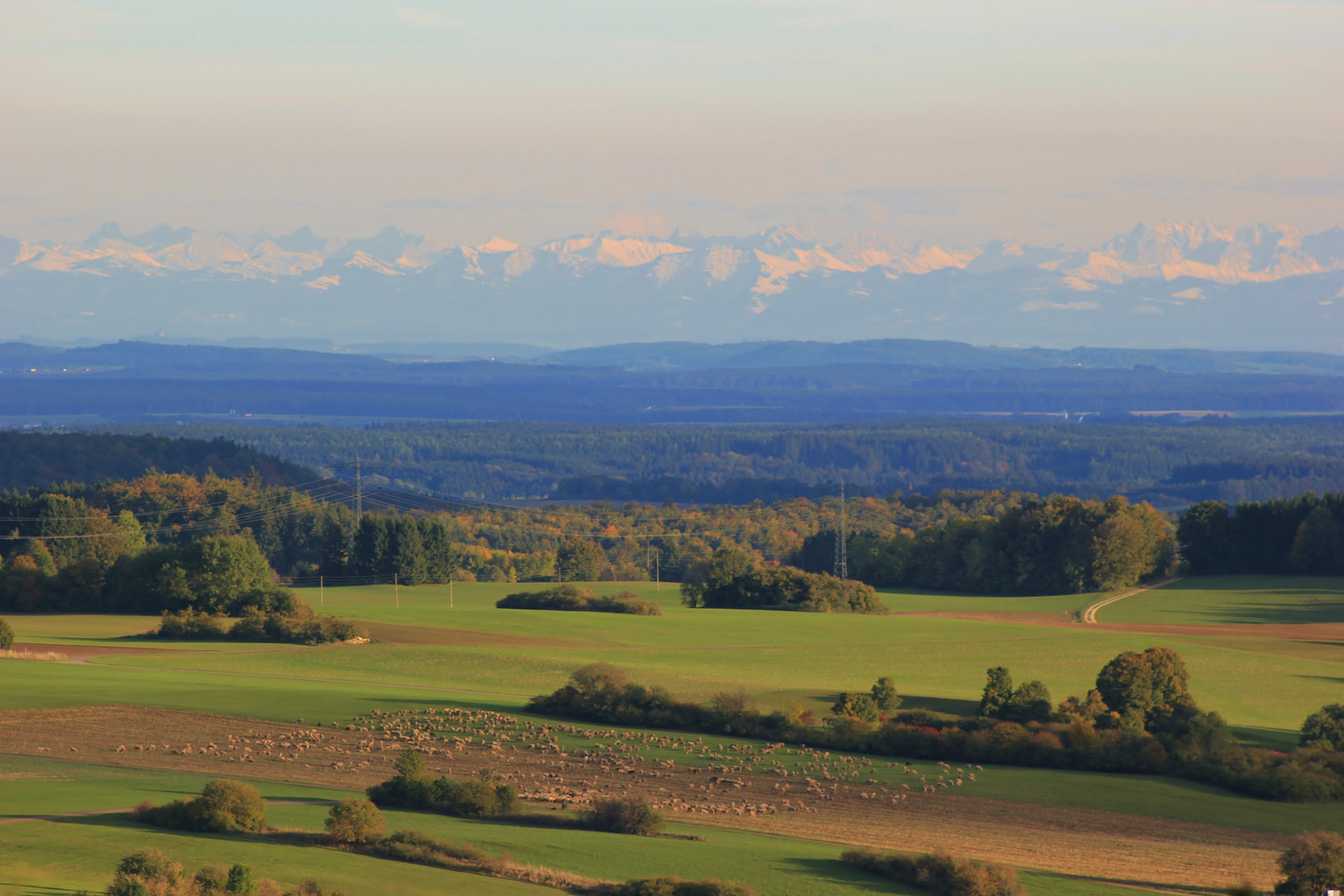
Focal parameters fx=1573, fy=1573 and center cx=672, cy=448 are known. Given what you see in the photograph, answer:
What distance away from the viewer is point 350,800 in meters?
36.2

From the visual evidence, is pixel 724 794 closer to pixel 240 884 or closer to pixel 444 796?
pixel 444 796

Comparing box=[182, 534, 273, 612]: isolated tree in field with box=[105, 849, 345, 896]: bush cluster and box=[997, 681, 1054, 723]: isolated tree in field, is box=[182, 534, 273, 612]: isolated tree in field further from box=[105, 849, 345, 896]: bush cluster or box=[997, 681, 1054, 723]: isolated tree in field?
box=[105, 849, 345, 896]: bush cluster

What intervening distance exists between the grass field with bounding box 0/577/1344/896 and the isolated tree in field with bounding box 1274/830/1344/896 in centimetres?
222

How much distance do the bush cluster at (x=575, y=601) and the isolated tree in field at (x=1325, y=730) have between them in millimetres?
46501

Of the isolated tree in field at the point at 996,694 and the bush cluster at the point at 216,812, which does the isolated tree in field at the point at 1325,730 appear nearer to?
the isolated tree in field at the point at 996,694

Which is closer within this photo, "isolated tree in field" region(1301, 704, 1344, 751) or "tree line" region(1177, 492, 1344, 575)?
"isolated tree in field" region(1301, 704, 1344, 751)

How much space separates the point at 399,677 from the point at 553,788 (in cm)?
2443

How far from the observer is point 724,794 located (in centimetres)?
4459

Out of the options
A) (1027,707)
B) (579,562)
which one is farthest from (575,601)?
(1027,707)

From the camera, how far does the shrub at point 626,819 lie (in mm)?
38250

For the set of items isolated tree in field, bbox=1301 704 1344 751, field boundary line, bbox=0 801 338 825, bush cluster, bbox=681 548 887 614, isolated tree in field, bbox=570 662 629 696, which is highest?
bush cluster, bbox=681 548 887 614

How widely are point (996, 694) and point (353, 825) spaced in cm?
2799

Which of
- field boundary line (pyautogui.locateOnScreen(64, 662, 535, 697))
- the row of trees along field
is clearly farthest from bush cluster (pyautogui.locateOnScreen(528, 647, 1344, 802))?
the row of trees along field

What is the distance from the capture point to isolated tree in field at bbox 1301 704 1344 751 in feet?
168
